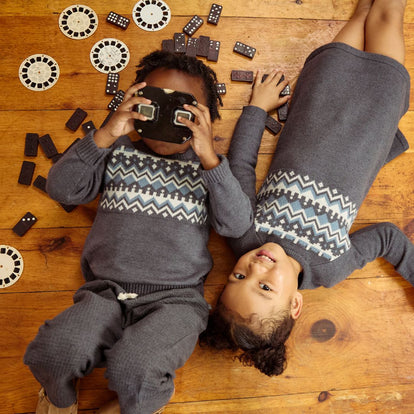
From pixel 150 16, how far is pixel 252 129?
63 centimetres

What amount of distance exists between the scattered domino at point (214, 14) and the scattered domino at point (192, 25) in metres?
0.04

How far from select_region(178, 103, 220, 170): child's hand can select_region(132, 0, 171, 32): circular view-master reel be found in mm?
597

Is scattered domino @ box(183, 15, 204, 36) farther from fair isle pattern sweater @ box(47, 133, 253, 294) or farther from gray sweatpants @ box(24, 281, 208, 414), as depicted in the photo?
gray sweatpants @ box(24, 281, 208, 414)

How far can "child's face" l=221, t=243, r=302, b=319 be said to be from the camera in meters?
1.13

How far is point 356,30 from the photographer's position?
4.79ft

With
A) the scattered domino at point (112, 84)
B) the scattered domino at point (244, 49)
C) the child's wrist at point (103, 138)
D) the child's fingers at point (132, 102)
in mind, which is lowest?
the child's wrist at point (103, 138)

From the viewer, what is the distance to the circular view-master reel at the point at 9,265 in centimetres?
140

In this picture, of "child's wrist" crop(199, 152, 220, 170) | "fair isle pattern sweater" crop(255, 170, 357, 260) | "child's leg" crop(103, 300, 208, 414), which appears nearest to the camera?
"child's leg" crop(103, 300, 208, 414)

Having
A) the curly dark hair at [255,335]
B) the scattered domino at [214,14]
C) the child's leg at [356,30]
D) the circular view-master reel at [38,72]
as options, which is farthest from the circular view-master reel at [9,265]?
the child's leg at [356,30]

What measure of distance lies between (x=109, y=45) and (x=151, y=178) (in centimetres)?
64

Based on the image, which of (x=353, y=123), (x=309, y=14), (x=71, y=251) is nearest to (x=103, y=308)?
(x=71, y=251)

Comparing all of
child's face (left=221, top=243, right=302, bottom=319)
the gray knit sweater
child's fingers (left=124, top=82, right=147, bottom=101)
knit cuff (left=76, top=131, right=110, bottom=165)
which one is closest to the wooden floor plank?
the gray knit sweater

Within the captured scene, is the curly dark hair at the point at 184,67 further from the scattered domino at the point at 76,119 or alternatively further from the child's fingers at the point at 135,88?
the scattered domino at the point at 76,119

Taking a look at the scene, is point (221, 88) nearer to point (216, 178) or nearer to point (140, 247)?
point (216, 178)
